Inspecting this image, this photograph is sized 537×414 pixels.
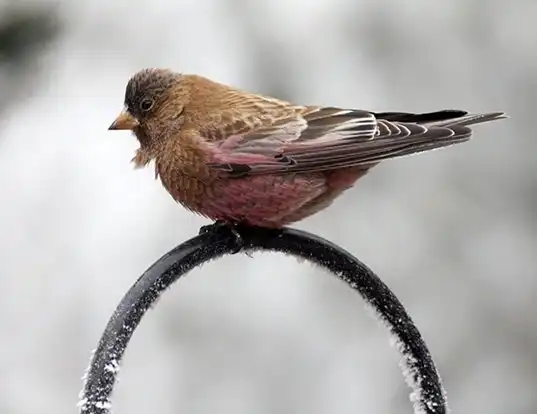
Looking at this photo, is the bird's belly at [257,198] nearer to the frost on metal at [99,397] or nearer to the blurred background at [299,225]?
the frost on metal at [99,397]

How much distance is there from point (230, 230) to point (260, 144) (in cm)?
31

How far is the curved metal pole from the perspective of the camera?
1.90m

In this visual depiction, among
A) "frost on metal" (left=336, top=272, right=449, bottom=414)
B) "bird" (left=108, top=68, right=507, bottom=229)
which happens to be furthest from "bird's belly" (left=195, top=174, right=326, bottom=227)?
"frost on metal" (left=336, top=272, right=449, bottom=414)

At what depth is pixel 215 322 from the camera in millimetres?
4199

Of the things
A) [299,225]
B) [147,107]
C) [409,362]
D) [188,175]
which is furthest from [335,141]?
[299,225]

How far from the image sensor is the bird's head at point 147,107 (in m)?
2.81

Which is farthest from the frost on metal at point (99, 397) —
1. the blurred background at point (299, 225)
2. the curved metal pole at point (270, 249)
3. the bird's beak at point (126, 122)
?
the blurred background at point (299, 225)

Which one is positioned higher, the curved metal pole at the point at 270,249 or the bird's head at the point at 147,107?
the bird's head at the point at 147,107

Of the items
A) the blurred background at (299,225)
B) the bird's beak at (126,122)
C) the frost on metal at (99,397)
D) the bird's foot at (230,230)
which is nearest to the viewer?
the frost on metal at (99,397)

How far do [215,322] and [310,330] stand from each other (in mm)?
409

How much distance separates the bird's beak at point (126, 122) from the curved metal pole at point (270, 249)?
1.87 feet

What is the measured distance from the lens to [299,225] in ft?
14.0

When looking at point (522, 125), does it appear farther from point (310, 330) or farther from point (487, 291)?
point (310, 330)

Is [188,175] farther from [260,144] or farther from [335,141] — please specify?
[335,141]
